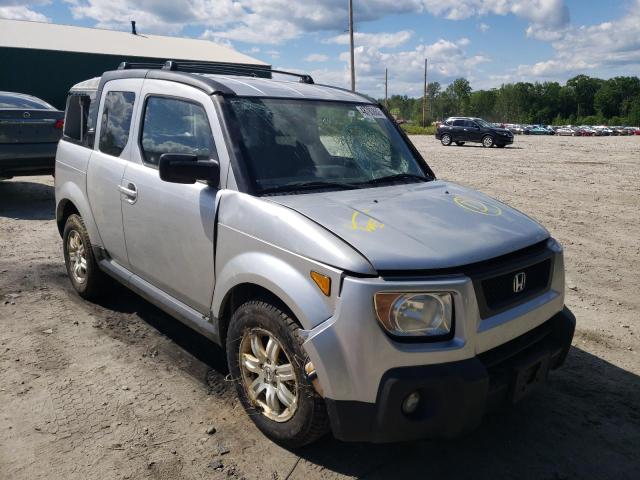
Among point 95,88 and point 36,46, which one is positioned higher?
point 36,46

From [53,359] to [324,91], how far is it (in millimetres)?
2738

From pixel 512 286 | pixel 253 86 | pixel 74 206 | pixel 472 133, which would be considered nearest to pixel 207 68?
pixel 253 86

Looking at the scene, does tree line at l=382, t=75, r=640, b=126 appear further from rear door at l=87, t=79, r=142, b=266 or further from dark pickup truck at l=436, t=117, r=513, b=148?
rear door at l=87, t=79, r=142, b=266

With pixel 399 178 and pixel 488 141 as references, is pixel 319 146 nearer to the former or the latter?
pixel 399 178

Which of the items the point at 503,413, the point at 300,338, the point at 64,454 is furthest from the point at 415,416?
the point at 64,454

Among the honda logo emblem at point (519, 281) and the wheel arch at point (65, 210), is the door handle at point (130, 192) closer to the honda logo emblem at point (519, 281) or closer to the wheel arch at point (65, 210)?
the wheel arch at point (65, 210)

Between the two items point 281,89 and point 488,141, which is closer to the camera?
point 281,89

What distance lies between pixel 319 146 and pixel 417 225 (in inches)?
41.4

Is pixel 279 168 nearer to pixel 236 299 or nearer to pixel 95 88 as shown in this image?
pixel 236 299

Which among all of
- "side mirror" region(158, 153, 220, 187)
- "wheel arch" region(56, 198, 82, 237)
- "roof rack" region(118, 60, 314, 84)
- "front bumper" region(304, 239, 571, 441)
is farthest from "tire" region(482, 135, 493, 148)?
"front bumper" region(304, 239, 571, 441)

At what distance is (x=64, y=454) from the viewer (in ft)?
9.24

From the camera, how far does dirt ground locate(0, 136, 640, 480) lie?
8.99 ft

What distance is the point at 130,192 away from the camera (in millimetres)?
3746

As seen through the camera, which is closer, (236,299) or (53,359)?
(236,299)
